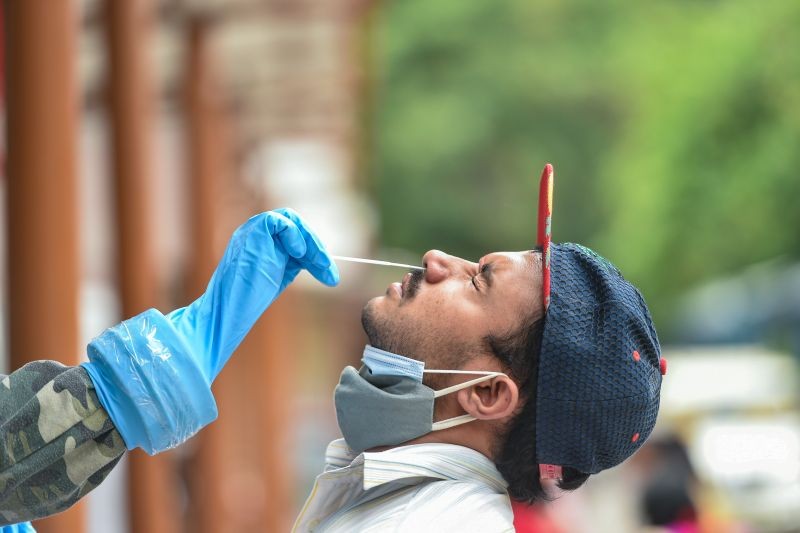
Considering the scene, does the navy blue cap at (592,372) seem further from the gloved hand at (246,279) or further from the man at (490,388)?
the gloved hand at (246,279)

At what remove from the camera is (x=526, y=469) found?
229cm

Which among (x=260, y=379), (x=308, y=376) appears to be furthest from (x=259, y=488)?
(x=308, y=376)

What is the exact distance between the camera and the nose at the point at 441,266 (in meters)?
2.30

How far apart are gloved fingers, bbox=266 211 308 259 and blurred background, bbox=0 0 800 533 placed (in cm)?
156

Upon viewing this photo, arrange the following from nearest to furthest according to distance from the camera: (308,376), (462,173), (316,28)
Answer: (316,28) < (462,173) < (308,376)

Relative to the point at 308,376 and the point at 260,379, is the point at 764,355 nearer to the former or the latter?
the point at 260,379

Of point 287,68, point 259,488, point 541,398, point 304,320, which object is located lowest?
point 304,320

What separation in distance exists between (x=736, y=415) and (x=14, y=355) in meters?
13.0

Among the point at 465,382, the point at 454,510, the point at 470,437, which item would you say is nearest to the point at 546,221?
the point at 465,382

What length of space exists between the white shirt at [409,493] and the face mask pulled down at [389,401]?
40 mm

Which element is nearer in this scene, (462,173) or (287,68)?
(287,68)

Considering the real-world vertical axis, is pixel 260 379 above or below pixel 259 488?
above

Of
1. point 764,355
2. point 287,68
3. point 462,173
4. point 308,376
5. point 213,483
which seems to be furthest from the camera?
point 308,376

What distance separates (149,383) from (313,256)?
0.49 metres
